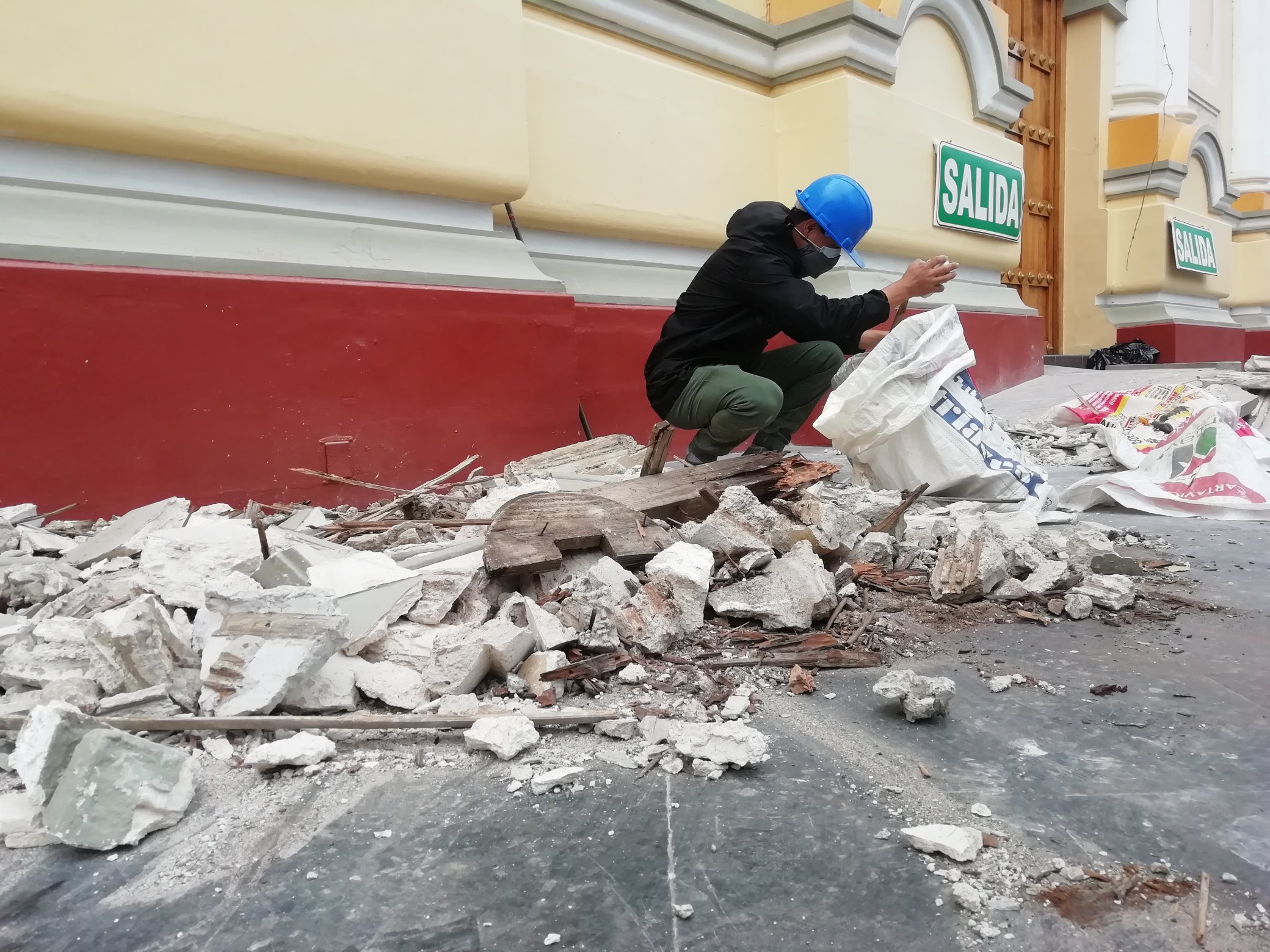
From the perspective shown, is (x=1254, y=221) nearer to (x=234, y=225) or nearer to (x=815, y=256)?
(x=815, y=256)

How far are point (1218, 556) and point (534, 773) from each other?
2328 mm

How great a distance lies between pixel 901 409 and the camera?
296 cm

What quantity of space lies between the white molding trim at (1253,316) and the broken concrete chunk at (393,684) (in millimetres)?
11748

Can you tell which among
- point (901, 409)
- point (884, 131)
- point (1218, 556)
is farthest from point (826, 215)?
point (884, 131)

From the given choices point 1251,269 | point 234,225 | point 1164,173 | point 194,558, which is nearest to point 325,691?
point 194,558

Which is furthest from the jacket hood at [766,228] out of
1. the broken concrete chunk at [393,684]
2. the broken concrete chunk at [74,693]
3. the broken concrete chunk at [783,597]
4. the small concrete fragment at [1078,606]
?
the broken concrete chunk at [74,693]

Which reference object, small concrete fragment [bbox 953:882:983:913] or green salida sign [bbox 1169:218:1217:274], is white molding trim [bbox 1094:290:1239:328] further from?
small concrete fragment [bbox 953:882:983:913]

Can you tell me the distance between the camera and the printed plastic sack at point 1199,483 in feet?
9.83

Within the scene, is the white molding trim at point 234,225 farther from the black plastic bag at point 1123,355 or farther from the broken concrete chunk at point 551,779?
the black plastic bag at point 1123,355

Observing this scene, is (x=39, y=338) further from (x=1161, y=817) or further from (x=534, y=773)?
(x=1161, y=817)

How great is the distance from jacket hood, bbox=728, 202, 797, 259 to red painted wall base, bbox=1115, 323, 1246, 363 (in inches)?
241

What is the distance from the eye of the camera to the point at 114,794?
44.1 inches

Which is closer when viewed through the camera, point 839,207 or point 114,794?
point 114,794

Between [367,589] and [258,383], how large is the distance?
1.32m
